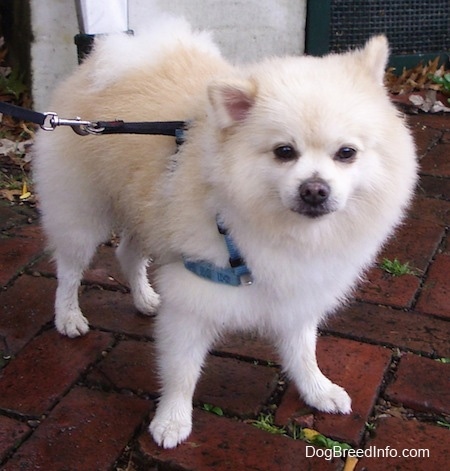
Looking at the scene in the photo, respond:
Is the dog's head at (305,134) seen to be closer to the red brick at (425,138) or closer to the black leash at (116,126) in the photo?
the black leash at (116,126)

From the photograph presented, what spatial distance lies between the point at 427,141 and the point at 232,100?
2882mm

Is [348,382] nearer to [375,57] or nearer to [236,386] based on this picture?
[236,386]

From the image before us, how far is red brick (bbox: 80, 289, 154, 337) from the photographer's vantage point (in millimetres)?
2963

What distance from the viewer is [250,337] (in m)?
2.87

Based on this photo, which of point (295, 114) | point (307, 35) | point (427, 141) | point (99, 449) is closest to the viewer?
point (295, 114)

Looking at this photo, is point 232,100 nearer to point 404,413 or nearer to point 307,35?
point 404,413

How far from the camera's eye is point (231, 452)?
7.61 feet

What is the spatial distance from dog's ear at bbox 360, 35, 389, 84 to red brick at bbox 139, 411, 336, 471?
1.18 metres

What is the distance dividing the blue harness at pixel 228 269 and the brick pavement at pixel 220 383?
589 millimetres

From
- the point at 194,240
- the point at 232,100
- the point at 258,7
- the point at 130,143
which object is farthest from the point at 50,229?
the point at 258,7

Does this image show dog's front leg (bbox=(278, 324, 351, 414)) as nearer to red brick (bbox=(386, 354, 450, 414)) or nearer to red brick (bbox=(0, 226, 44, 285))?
red brick (bbox=(386, 354, 450, 414))

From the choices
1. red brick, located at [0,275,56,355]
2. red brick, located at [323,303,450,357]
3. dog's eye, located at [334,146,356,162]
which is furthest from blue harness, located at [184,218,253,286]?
red brick, located at [0,275,56,355]

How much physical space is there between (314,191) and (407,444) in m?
1.03

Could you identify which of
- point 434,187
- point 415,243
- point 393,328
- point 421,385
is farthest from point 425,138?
point 421,385
